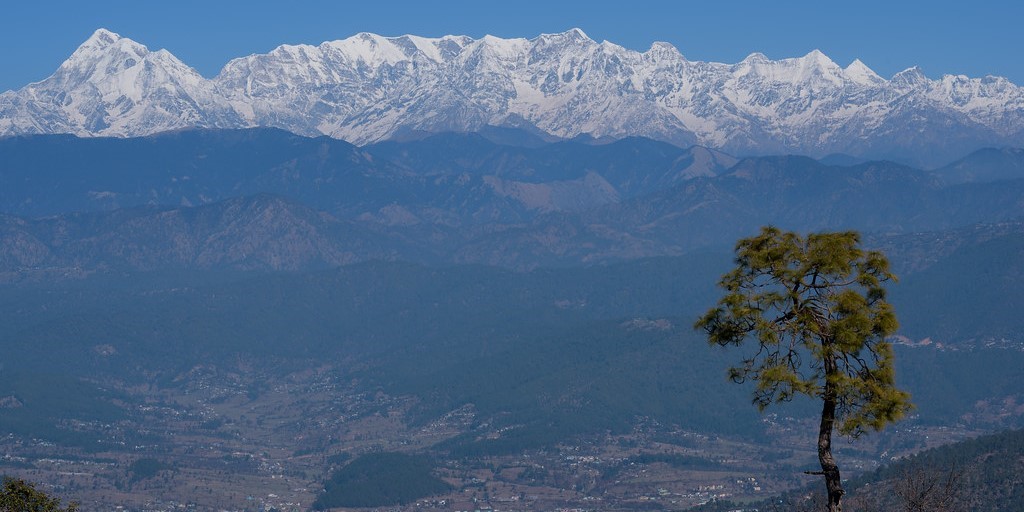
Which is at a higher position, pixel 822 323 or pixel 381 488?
pixel 381 488

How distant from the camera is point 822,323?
31234 mm

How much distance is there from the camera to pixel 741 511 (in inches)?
5295

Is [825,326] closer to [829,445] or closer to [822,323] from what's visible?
[822,323]

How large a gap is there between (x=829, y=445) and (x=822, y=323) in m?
2.65

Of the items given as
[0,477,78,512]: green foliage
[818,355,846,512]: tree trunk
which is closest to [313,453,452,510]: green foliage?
[0,477,78,512]: green foliage

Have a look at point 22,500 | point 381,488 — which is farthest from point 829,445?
point 381,488

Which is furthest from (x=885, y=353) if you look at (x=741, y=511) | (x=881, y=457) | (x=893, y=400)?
(x=881, y=457)

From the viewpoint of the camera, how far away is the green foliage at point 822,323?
31.0 m

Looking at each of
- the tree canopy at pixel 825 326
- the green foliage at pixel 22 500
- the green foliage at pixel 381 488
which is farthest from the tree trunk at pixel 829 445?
the green foliage at pixel 381 488

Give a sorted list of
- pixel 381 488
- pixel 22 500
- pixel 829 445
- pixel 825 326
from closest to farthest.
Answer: pixel 829 445 < pixel 825 326 < pixel 22 500 < pixel 381 488

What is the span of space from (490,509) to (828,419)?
14970 cm

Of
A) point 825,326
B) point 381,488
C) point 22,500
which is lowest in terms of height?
point 22,500

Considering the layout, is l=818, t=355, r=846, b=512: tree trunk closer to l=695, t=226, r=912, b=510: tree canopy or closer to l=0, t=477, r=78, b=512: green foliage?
l=695, t=226, r=912, b=510: tree canopy

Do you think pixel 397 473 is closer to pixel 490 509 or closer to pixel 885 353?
pixel 490 509
